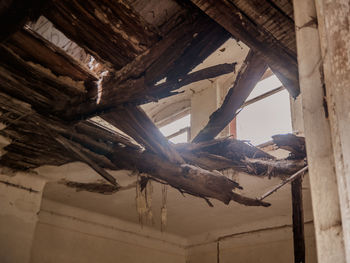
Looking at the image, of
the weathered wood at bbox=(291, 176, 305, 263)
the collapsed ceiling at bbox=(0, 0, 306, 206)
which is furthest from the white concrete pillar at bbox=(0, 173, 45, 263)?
the weathered wood at bbox=(291, 176, 305, 263)

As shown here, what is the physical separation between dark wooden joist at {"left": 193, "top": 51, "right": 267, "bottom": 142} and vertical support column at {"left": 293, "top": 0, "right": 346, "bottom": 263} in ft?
3.85

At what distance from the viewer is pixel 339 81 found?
113cm

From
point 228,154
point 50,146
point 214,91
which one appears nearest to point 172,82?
point 228,154

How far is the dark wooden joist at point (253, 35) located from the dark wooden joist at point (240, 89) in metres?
0.26

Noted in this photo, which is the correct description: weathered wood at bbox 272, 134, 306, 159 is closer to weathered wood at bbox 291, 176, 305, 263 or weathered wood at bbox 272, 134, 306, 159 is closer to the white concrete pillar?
weathered wood at bbox 291, 176, 305, 263

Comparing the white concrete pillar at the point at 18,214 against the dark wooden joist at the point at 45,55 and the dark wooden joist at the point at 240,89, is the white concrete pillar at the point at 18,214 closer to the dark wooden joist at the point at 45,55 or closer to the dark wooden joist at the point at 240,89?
the dark wooden joist at the point at 45,55

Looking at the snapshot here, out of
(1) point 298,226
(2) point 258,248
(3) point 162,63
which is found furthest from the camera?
(2) point 258,248

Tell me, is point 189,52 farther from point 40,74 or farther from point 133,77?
point 40,74

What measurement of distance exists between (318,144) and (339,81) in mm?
194

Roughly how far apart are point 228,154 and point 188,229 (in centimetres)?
354

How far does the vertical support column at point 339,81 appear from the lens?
1.04 metres

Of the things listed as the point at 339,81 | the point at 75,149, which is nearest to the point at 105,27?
the point at 75,149

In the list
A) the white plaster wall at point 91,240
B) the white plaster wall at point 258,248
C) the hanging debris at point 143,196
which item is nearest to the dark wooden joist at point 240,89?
the hanging debris at point 143,196

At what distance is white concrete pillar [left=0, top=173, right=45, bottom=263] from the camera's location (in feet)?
14.9
